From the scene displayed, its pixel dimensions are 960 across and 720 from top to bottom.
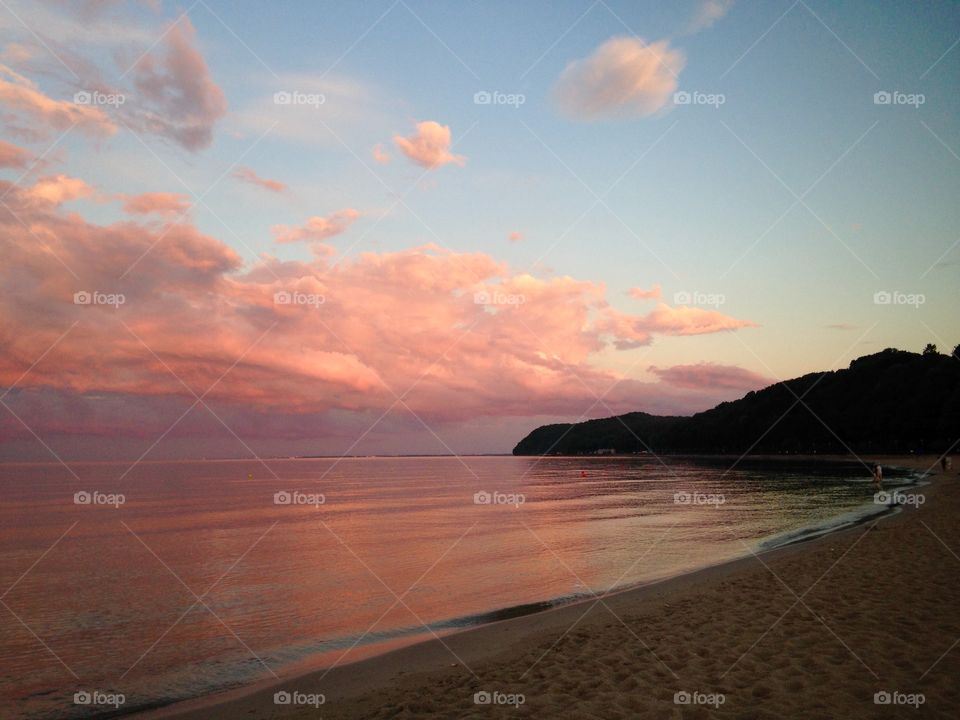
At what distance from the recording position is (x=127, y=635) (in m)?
14.2

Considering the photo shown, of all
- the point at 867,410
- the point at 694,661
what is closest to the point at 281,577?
the point at 694,661

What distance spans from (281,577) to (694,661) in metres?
16.2

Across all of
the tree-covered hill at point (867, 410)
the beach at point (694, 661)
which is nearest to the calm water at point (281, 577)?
the beach at point (694, 661)

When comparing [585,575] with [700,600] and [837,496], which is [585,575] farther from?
[837,496]

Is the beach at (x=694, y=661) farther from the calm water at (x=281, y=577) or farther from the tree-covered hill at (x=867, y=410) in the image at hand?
the tree-covered hill at (x=867, y=410)

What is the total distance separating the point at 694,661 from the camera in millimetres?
9141

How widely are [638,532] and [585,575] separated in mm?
11208

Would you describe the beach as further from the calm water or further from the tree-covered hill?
the tree-covered hill

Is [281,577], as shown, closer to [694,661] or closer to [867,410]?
[694,661]

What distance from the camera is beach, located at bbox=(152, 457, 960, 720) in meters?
7.55

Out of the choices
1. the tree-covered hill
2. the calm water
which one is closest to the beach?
the calm water

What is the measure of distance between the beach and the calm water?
211 centimetres

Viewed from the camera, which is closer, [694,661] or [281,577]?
[694,661]

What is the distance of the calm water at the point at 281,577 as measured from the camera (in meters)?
12.1
